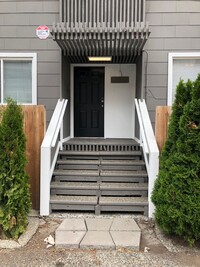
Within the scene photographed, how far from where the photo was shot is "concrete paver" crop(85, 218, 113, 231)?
3972mm

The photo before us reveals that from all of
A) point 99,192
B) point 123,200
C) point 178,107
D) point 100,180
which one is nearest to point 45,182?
point 99,192

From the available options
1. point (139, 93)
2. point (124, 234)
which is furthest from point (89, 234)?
point (139, 93)

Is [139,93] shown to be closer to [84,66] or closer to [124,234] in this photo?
Result: [84,66]

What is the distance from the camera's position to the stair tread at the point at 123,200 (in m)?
4.53

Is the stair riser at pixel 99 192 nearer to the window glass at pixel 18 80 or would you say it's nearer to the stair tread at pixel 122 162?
the stair tread at pixel 122 162

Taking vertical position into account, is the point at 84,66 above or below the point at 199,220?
above

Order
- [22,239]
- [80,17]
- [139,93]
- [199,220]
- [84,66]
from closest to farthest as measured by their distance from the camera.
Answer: [199,220]
[22,239]
[80,17]
[139,93]
[84,66]

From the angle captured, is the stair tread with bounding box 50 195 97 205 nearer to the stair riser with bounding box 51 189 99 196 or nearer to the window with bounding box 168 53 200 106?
the stair riser with bounding box 51 189 99 196

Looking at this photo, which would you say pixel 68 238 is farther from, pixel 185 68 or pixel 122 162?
pixel 185 68

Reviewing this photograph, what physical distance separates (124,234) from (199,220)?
1.01 meters

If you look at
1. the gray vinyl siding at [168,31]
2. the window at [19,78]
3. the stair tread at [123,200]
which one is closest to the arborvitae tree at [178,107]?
the stair tread at [123,200]

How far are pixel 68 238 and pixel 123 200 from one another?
128cm

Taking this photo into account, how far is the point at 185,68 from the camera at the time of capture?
636 centimetres

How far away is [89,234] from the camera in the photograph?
3.79 m
